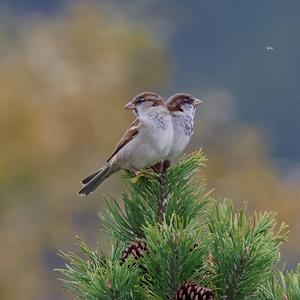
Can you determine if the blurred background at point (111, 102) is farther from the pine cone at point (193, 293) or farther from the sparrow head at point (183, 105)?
the pine cone at point (193, 293)

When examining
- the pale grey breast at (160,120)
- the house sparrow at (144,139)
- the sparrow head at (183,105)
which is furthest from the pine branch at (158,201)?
the sparrow head at (183,105)

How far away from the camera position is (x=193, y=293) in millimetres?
698

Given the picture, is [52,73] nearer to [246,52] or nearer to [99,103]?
[99,103]

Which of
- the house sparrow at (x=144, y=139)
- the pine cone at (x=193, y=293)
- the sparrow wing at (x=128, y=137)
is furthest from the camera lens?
the sparrow wing at (x=128, y=137)

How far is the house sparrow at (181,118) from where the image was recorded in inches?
49.4

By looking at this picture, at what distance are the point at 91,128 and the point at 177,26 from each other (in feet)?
5.34

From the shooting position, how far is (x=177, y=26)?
253 inches

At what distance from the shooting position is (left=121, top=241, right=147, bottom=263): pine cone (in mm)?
763

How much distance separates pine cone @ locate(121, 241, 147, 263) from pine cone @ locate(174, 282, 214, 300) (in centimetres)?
7

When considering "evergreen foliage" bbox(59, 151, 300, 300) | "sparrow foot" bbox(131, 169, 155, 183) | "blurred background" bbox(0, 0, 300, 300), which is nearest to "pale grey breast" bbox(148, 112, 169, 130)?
"sparrow foot" bbox(131, 169, 155, 183)

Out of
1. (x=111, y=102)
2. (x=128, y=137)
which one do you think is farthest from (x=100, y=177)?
(x=111, y=102)

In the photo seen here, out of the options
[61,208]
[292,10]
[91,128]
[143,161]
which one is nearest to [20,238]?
[61,208]

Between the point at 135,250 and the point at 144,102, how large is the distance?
516 mm

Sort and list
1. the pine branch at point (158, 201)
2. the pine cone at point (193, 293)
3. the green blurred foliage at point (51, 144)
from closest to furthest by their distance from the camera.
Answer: the pine cone at point (193, 293) → the pine branch at point (158, 201) → the green blurred foliage at point (51, 144)
